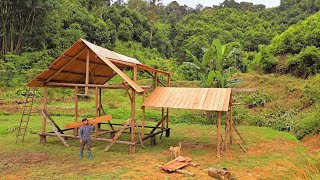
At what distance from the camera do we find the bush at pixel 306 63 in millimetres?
20531

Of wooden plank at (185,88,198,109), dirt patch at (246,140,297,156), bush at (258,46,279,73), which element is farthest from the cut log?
bush at (258,46,279,73)

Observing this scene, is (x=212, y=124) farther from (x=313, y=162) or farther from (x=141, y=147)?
(x=313, y=162)

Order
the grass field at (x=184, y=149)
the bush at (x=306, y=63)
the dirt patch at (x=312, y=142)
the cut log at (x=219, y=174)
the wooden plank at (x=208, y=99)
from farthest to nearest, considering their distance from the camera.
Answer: the bush at (x=306, y=63)
the dirt patch at (x=312, y=142)
the wooden plank at (x=208, y=99)
the grass field at (x=184, y=149)
the cut log at (x=219, y=174)

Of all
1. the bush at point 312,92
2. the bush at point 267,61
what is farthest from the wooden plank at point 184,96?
the bush at point 267,61

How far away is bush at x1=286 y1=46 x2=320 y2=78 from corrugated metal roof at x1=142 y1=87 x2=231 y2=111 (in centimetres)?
1323

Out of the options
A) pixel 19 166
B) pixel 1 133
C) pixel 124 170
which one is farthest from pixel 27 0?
pixel 124 170

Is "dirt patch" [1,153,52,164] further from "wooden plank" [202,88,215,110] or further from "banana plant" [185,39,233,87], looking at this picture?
"banana plant" [185,39,233,87]

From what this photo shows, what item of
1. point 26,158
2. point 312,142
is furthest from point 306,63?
point 26,158

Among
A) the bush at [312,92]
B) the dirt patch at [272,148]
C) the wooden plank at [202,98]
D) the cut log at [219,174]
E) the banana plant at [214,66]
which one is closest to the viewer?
the cut log at [219,174]

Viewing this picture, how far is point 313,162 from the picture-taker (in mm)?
6410

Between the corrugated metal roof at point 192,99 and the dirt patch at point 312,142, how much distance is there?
417 centimetres

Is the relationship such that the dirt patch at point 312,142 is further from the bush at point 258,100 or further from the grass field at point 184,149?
the bush at point 258,100

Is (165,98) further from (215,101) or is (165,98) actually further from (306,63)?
(306,63)

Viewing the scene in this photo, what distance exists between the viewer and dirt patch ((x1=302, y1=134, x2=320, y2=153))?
11.4 metres
